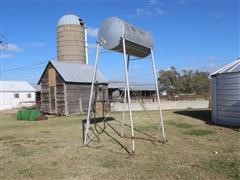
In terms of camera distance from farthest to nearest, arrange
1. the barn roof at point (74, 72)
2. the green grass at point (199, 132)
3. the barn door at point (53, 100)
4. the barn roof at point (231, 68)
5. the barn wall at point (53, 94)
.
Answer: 1. the barn door at point (53, 100)
2. the barn roof at point (74, 72)
3. the barn wall at point (53, 94)
4. the barn roof at point (231, 68)
5. the green grass at point (199, 132)

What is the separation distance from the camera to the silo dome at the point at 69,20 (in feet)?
106

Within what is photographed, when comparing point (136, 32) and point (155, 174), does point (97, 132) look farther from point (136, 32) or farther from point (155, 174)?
point (155, 174)

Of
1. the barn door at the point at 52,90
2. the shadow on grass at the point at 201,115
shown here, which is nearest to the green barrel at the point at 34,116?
the barn door at the point at 52,90

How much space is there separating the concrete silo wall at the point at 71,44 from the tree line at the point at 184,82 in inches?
1330

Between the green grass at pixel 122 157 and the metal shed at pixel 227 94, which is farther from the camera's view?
the metal shed at pixel 227 94

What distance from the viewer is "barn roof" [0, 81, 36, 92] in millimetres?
42656

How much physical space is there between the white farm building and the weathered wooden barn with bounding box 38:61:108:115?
585 inches

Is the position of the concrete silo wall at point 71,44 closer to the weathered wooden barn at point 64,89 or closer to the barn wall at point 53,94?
the weathered wooden barn at point 64,89

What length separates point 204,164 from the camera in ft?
23.6

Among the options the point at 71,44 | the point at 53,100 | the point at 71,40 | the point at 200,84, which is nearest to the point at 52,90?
the point at 53,100

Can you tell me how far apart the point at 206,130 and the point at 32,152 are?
278 inches

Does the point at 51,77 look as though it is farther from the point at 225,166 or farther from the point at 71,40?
the point at 225,166

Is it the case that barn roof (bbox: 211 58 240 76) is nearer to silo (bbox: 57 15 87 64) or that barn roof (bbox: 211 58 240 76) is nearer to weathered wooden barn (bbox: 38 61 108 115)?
weathered wooden barn (bbox: 38 61 108 115)

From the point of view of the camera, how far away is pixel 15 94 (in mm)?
43031
